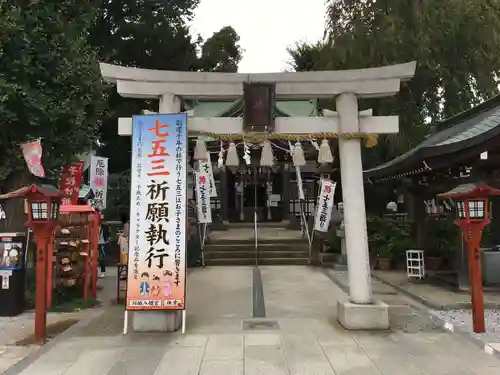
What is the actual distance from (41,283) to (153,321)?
196 cm

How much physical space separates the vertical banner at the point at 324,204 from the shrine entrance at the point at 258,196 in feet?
26.2

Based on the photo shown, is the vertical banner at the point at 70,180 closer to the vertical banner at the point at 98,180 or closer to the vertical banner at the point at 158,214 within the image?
the vertical banner at the point at 98,180

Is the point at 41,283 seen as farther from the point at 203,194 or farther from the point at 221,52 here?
the point at 221,52

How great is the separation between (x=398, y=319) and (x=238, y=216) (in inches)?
635

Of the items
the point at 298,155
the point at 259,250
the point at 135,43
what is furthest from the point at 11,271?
the point at 135,43

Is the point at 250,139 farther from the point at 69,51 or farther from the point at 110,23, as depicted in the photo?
the point at 110,23

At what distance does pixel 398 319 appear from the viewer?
8.40 m

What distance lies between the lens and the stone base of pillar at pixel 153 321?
24.4 ft

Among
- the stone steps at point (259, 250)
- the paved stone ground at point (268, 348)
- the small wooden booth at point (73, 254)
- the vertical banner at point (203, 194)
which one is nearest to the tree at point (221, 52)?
the vertical banner at point (203, 194)

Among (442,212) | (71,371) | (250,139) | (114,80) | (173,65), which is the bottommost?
(71,371)

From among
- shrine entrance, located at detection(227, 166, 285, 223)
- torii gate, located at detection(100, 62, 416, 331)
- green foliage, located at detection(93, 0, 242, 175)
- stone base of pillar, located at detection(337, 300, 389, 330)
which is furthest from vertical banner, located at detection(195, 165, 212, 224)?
stone base of pillar, located at detection(337, 300, 389, 330)

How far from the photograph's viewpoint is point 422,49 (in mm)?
17344

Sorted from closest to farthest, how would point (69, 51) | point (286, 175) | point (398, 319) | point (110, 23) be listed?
point (398, 319) < point (69, 51) < point (110, 23) < point (286, 175)

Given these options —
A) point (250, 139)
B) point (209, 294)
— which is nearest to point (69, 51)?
point (250, 139)
